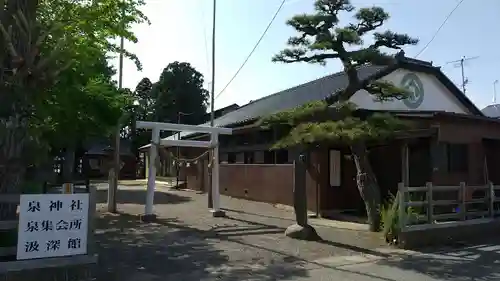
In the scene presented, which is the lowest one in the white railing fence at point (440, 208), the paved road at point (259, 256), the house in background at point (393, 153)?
the paved road at point (259, 256)

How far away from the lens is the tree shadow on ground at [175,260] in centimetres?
675

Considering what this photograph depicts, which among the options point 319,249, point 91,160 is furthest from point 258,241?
point 91,160

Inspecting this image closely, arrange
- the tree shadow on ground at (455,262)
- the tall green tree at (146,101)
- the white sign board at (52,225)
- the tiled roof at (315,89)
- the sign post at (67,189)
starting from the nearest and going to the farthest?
1. the white sign board at (52,225)
2. the sign post at (67,189)
3. the tree shadow on ground at (455,262)
4. the tiled roof at (315,89)
5. the tall green tree at (146,101)

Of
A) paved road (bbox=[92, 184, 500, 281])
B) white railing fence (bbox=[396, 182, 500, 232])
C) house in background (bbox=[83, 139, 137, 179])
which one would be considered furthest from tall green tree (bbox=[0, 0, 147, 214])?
house in background (bbox=[83, 139, 137, 179])

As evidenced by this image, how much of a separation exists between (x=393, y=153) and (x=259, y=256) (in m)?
7.01

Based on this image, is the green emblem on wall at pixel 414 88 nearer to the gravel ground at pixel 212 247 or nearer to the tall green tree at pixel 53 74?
the gravel ground at pixel 212 247

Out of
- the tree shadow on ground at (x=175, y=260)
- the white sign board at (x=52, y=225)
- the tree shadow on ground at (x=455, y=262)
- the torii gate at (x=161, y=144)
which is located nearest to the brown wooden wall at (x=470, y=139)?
the tree shadow on ground at (x=455, y=262)

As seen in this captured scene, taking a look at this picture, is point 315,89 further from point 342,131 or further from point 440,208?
point 342,131

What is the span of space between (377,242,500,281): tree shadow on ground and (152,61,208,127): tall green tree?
1495 inches

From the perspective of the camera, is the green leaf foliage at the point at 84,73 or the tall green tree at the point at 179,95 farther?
the tall green tree at the point at 179,95

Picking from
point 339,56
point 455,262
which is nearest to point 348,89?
point 339,56

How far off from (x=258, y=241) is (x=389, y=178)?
577 centimetres

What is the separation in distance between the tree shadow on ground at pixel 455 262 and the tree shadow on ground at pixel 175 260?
1925mm

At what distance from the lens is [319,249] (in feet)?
29.1
